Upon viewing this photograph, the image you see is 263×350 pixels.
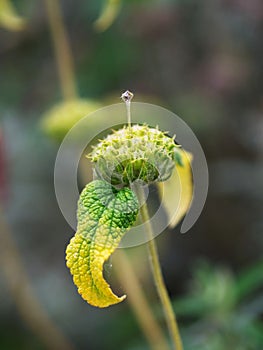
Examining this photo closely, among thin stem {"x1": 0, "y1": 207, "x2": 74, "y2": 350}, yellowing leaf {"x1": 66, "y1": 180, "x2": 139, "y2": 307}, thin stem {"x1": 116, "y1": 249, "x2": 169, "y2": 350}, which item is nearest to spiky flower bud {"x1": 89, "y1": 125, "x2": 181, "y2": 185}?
yellowing leaf {"x1": 66, "y1": 180, "x2": 139, "y2": 307}

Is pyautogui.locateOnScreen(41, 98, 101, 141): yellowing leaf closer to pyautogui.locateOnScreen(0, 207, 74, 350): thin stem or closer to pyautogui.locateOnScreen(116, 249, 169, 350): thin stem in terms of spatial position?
pyautogui.locateOnScreen(116, 249, 169, 350): thin stem

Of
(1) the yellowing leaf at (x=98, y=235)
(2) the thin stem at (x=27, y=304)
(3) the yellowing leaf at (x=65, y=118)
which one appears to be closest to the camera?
(1) the yellowing leaf at (x=98, y=235)

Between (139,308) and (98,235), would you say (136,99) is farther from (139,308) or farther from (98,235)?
(98,235)

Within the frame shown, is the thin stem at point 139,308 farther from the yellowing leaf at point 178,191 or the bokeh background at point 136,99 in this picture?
the yellowing leaf at point 178,191

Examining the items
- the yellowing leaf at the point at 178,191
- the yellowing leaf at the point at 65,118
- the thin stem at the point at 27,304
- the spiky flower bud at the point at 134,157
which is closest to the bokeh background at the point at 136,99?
the thin stem at the point at 27,304

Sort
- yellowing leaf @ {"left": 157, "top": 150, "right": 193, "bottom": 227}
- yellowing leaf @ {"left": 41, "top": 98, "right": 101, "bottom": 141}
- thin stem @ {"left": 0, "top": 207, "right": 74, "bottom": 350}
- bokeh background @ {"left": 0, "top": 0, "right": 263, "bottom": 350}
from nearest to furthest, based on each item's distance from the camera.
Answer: yellowing leaf @ {"left": 157, "top": 150, "right": 193, "bottom": 227}
yellowing leaf @ {"left": 41, "top": 98, "right": 101, "bottom": 141}
thin stem @ {"left": 0, "top": 207, "right": 74, "bottom": 350}
bokeh background @ {"left": 0, "top": 0, "right": 263, "bottom": 350}

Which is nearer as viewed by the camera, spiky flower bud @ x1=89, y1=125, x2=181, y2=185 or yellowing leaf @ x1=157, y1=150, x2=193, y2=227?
spiky flower bud @ x1=89, y1=125, x2=181, y2=185
